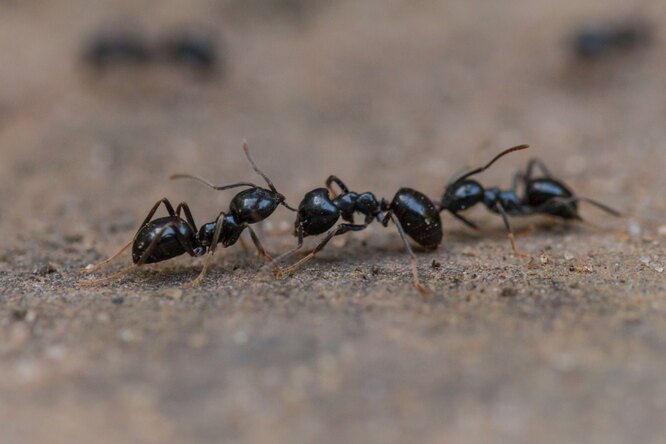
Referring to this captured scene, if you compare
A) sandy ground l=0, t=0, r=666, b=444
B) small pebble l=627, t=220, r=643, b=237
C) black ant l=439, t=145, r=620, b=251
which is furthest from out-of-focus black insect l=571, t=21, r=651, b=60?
small pebble l=627, t=220, r=643, b=237

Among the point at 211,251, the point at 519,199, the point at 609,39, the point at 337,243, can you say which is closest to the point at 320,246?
the point at 211,251

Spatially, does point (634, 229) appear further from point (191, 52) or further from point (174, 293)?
point (191, 52)

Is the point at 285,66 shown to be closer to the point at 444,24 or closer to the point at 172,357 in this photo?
the point at 444,24

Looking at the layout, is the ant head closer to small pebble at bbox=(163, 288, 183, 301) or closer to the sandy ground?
the sandy ground

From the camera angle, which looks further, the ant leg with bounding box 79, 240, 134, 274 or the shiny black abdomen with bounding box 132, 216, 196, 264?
the ant leg with bounding box 79, 240, 134, 274

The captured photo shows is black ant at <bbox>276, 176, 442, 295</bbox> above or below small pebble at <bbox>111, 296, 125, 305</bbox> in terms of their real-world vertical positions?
above

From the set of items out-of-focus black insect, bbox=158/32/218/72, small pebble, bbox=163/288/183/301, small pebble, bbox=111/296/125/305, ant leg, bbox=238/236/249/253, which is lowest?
small pebble, bbox=163/288/183/301

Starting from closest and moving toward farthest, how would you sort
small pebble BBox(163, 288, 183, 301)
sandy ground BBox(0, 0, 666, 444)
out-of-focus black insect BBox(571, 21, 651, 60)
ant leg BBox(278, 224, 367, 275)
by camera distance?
sandy ground BBox(0, 0, 666, 444), small pebble BBox(163, 288, 183, 301), ant leg BBox(278, 224, 367, 275), out-of-focus black insect BBox(571, 21, 651, 60)

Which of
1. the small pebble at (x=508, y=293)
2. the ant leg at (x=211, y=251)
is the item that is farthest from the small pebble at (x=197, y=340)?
the small pebble at (x=508, y=293)
